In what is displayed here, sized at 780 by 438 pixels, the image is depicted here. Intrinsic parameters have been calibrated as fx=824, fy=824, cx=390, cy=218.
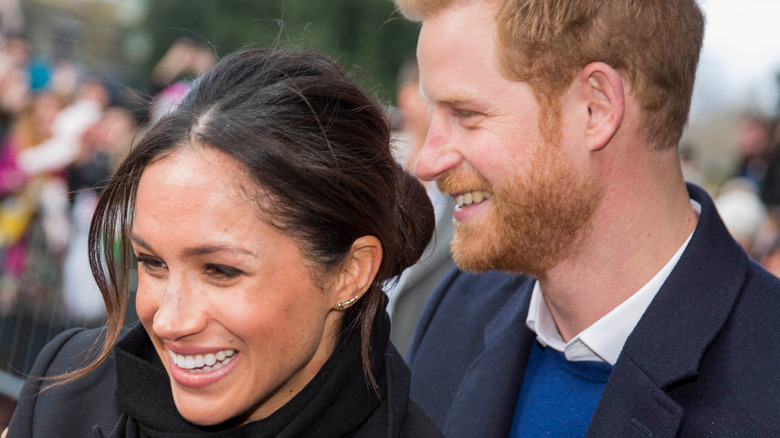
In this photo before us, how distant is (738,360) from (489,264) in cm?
81

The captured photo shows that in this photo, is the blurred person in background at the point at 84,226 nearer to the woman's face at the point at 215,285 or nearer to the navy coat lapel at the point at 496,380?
the woman's face at the point at 215,285

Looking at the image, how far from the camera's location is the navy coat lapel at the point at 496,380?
9.40 feet

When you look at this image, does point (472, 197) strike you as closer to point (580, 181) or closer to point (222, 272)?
point (580, 181)

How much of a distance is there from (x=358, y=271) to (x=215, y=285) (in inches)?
18.4

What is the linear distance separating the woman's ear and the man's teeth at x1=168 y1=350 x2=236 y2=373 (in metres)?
0.35

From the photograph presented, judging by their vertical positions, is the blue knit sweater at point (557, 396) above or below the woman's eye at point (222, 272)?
below

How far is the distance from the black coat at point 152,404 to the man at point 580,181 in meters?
0.54

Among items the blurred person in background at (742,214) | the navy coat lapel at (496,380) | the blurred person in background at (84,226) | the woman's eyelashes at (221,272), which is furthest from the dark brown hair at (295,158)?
the blurred person in background at (742,214)

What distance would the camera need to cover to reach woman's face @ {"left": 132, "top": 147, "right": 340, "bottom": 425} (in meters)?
2.07

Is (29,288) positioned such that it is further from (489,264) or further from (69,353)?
(489,264)

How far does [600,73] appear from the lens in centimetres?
267

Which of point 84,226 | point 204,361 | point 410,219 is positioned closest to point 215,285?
point 204,361

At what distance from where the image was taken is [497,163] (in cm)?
271

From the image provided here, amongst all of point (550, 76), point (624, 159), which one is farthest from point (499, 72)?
point (624, 159)
